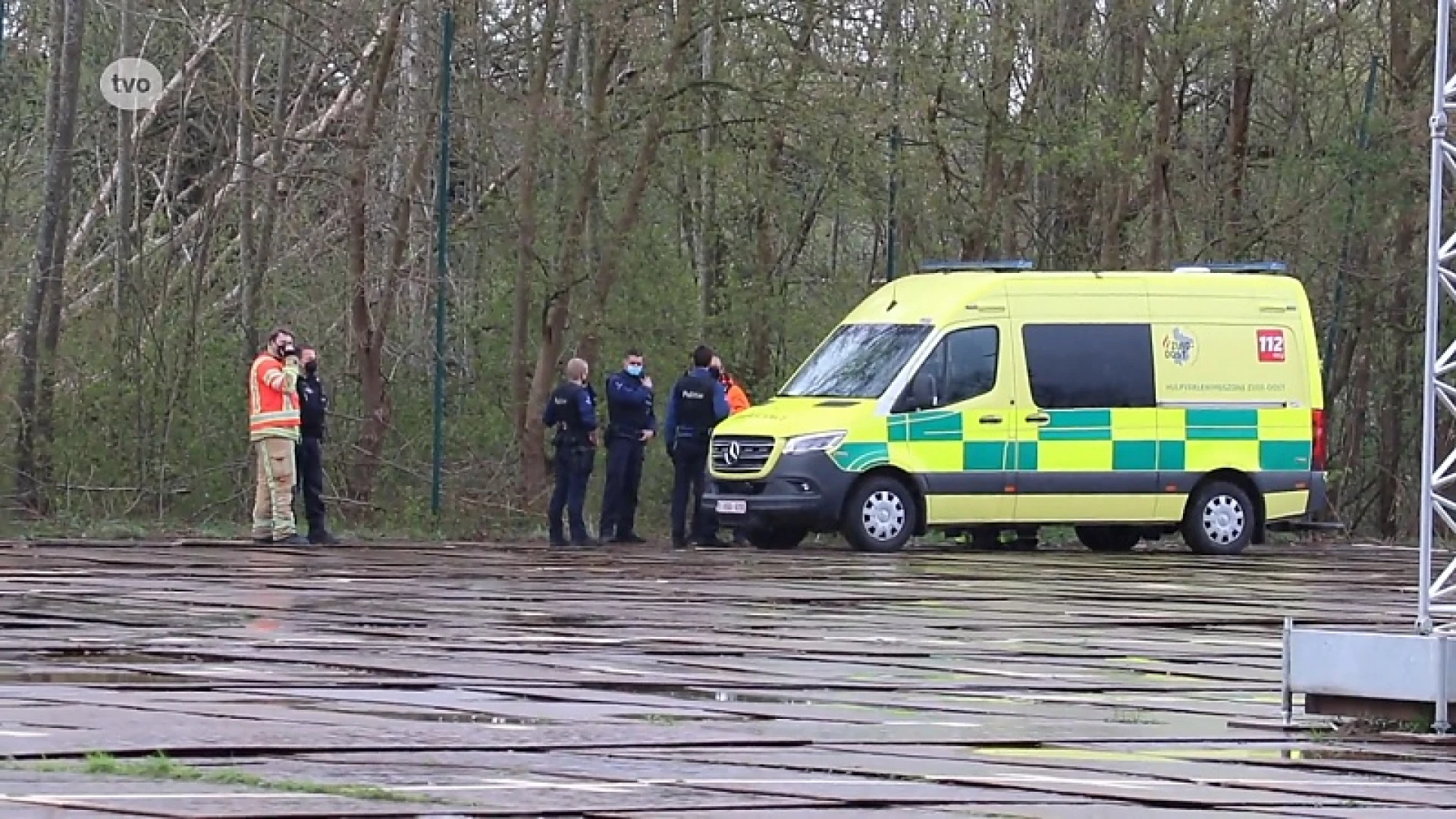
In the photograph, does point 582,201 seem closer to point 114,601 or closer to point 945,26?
point 945,26

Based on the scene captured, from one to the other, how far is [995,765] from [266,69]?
19435 millimetres

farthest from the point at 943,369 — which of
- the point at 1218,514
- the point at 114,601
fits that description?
the point at 114,601

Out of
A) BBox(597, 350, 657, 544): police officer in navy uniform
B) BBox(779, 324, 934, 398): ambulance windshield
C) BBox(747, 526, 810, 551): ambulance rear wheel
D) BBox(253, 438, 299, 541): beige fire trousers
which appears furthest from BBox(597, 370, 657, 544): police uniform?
BBox(253, 438, 299, 541): beige fire trousers

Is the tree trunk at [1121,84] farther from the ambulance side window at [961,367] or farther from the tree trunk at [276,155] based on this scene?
the tree trunk at [276,155]

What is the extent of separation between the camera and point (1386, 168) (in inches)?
1222

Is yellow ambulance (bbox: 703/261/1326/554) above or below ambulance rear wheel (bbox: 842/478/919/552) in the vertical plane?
above

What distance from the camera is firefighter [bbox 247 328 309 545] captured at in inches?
877

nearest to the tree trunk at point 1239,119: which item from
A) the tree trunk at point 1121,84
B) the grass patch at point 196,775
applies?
the tree trunk at point 1121,84

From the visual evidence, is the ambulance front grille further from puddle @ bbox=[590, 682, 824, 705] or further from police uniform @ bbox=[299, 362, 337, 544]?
puddle @ bbox=[590, 682, 824, 705]

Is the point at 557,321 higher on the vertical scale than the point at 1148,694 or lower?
higher

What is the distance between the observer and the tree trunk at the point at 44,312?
23.8 m

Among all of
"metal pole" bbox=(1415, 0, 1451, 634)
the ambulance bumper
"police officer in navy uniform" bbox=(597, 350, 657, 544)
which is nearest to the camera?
"metal pole" bbox=(1415, 0, 1451, 634)

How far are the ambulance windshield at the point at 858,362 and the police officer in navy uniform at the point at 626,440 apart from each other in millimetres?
1314

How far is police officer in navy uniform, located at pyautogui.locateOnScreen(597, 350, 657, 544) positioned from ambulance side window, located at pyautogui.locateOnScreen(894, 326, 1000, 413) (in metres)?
2.23
